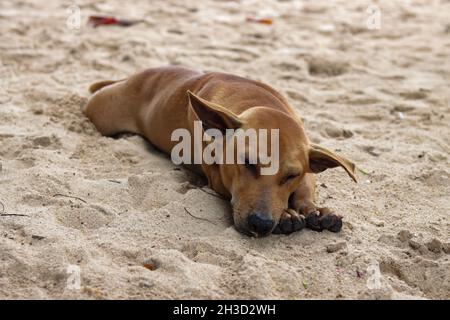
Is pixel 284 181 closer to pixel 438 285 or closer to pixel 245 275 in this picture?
pixel 245 275

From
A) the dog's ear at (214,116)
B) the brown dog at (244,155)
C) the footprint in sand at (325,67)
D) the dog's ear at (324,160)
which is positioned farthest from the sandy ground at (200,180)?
the dog's ear at (214,116)

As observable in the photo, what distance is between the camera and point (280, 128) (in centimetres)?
416

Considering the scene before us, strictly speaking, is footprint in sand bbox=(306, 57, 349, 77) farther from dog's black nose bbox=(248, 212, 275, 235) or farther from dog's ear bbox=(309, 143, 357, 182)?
dog's black nose bbox=(248, 212, 275, 235)

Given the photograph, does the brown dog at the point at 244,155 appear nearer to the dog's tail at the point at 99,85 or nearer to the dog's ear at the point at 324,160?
the dog's ear at the point at 324,160

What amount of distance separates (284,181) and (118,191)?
1.09 meters

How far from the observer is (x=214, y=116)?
4.17 m

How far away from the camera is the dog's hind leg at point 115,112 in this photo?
5641mm

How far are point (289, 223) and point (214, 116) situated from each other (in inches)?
30.3

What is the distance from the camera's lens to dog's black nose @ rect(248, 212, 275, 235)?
3.84 meters

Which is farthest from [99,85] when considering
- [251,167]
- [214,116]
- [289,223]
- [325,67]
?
[289,223]

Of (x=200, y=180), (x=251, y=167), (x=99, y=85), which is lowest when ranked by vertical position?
(x=200, y=180)

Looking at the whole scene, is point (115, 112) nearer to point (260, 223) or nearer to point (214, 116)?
point (214, 116)

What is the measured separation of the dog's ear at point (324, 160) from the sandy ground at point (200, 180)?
1.10 ft
